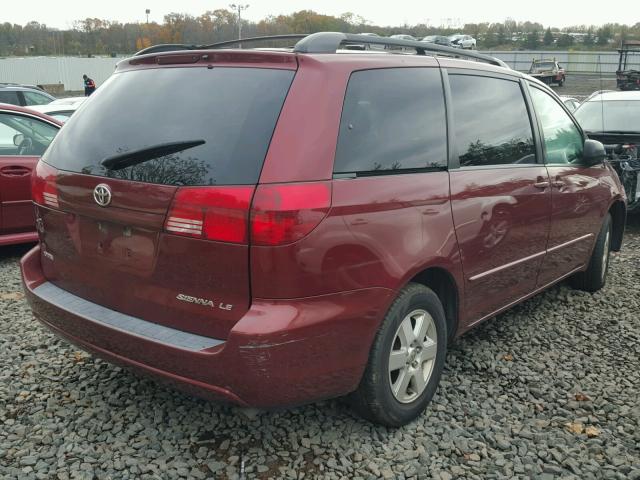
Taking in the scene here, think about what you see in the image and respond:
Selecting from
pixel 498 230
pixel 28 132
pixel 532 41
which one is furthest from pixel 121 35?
pixel 498 230

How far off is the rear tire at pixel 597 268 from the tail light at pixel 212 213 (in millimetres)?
3662

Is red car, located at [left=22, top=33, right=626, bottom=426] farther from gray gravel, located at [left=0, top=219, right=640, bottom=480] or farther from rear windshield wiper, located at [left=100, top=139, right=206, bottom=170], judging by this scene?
gray gravel, located at [left=0, top=219, right=640, bottom=480]

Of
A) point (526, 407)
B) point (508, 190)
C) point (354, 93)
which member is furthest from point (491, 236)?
point (354, 93)

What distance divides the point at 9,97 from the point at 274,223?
14284 mm

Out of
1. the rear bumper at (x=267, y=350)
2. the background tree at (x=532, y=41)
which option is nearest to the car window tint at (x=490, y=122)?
the rear bumper at (x=267, y=350)

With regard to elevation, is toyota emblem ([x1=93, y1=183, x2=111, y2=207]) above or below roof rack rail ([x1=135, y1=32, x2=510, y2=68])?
below

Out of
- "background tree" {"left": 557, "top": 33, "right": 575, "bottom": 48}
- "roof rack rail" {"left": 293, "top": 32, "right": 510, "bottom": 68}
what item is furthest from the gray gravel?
"background tree" {"left": 557, "top": 33, "right": 575, "bottom": 48}

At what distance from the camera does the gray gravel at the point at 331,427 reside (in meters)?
2.75

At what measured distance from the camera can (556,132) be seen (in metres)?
4.39

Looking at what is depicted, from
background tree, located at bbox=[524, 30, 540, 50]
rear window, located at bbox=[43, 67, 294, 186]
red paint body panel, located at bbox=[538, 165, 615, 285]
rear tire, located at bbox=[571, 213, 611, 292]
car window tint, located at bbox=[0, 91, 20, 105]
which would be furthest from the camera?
background tree, located at bbox=[524, 30, 540, 50]

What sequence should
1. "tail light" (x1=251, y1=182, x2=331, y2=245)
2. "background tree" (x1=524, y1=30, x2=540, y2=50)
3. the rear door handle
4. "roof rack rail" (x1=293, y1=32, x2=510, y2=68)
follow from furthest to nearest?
"background tree" (x1=524, y1=30, x2=540, y2=50) → the rear door handle → "roof rack rail" (x1=293, y1=32, x2=510, y2=68) → "tail light" (x1=251, y1=182, x2=331, y2=245)

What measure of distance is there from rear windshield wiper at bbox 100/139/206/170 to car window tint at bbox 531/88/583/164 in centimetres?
257

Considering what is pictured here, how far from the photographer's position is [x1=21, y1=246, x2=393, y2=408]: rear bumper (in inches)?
93.3

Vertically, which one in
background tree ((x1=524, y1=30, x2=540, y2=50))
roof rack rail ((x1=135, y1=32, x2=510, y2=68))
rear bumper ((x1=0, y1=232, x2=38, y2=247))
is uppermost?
background tree ((x1=524, y1=30, x2=540, y2=50))
